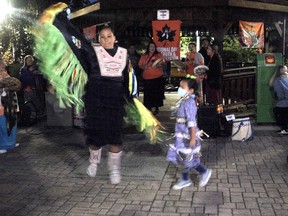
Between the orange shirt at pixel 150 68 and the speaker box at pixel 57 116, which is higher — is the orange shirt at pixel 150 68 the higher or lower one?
the higher one

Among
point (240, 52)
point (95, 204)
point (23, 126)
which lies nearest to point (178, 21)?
point (23, 126)

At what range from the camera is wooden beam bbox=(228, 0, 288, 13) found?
30.7 feet

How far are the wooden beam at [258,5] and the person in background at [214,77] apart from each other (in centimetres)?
111

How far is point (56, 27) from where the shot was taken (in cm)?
504

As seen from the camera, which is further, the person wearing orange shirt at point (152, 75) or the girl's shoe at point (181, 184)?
the person wearing orange shirt at point (152, 75)

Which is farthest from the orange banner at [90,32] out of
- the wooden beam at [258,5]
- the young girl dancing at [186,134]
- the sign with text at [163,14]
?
the young girl dancing at [186,134]

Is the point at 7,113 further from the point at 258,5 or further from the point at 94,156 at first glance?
the point at 258,5

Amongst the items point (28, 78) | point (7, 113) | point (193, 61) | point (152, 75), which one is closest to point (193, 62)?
point (193, 61)

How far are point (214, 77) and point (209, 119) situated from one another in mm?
1831

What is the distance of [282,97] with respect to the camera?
851cm

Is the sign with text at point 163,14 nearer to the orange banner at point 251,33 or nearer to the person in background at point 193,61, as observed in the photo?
the person in background at point 193,61

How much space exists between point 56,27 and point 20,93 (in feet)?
19.2

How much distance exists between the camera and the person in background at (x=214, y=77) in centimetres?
977

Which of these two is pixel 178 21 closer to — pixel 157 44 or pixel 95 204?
pixel 157 44
